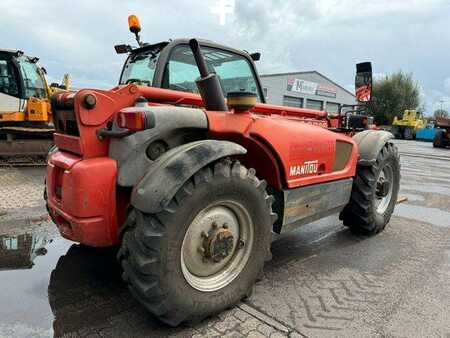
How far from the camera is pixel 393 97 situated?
49.1 m

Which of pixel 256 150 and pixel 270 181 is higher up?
pixel 256 150

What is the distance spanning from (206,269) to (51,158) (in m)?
1.51

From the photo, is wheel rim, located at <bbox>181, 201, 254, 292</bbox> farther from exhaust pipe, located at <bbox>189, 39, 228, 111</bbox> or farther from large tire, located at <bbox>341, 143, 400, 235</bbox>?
large tire, located at <bbox>341, 143, 400, 235</bbox>

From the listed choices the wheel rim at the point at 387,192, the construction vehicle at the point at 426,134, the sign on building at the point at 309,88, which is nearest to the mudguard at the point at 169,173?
the wheel rim at the point at 387,192

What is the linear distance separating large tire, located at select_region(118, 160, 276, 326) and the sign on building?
3537 centimetres

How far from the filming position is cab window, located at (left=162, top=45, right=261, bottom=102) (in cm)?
342

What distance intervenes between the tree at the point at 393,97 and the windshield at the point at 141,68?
48399mm

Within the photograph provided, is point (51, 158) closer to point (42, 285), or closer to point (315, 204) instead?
point (42, 285)

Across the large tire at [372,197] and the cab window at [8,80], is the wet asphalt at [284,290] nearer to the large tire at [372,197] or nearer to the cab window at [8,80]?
the large tire at [372,197]

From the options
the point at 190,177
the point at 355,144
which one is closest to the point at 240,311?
the point at 190,177

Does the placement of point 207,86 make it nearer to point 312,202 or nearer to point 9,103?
point 312,202

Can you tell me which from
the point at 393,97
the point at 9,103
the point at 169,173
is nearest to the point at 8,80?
the point at 9,103

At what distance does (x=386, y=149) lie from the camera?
471 cm

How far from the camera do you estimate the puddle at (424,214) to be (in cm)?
563
